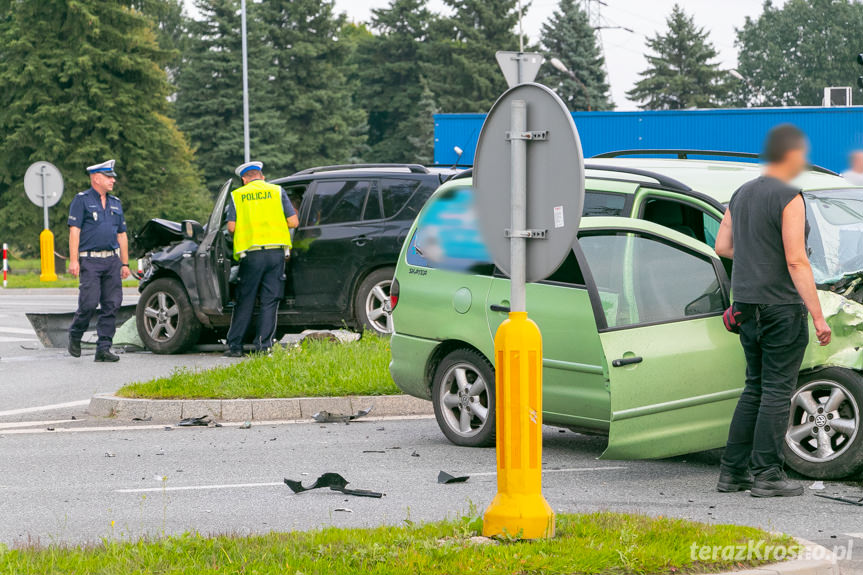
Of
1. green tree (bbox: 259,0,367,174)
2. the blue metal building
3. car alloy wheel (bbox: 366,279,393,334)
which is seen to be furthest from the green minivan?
green tree (bbox: 259,0,367,174)

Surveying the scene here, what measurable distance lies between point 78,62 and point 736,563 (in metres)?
41.3

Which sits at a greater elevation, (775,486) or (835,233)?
(835,233)

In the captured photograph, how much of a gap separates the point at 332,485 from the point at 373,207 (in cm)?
664

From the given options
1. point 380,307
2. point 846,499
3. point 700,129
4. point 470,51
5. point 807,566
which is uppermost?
point 470,51

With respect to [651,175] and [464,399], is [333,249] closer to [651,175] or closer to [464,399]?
[464,399]

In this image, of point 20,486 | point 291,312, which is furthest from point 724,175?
point 291,312

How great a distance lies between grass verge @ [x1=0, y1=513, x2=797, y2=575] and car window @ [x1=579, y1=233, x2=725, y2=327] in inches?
69.3

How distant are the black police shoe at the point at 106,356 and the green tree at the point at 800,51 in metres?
75.0

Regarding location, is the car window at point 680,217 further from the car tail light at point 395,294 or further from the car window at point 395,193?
the car window at point 395,193

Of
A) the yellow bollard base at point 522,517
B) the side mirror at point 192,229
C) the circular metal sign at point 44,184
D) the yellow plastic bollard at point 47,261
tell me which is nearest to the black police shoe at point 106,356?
the side mirror at point 192,229

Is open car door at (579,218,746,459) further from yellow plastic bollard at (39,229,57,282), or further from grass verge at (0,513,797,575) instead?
yellow plastic bollard at (39,229,57,282)

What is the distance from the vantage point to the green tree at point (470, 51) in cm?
7044

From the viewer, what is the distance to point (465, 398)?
26.2 feet

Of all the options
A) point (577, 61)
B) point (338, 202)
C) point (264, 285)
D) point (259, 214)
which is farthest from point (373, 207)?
point (577, 61)
